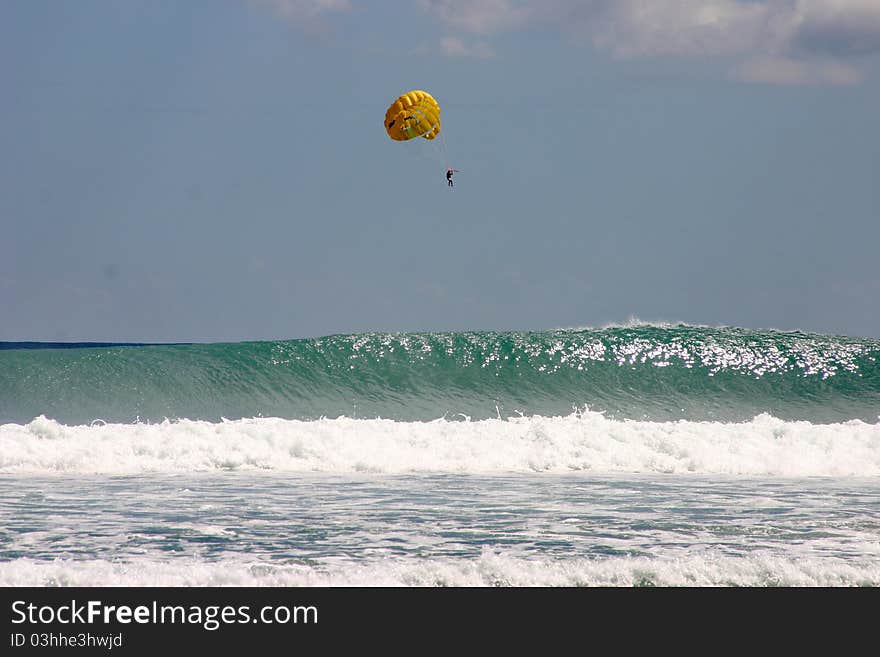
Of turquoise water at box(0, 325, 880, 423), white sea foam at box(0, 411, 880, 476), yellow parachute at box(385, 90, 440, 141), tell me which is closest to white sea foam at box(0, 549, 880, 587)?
white sea foam at box(0, 411, 880, 476)

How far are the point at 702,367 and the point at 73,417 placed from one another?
47.7 ft

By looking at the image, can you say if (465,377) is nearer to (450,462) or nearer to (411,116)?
(411,116)

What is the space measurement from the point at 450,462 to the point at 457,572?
847 centimetres

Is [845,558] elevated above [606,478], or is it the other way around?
[606,478]

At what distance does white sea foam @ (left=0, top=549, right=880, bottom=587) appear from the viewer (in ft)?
25.2

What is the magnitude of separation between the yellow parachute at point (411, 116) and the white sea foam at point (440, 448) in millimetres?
5549

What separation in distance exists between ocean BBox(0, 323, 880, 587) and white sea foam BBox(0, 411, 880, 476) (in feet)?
0.17

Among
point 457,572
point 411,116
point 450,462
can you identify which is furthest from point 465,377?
point 457,572
